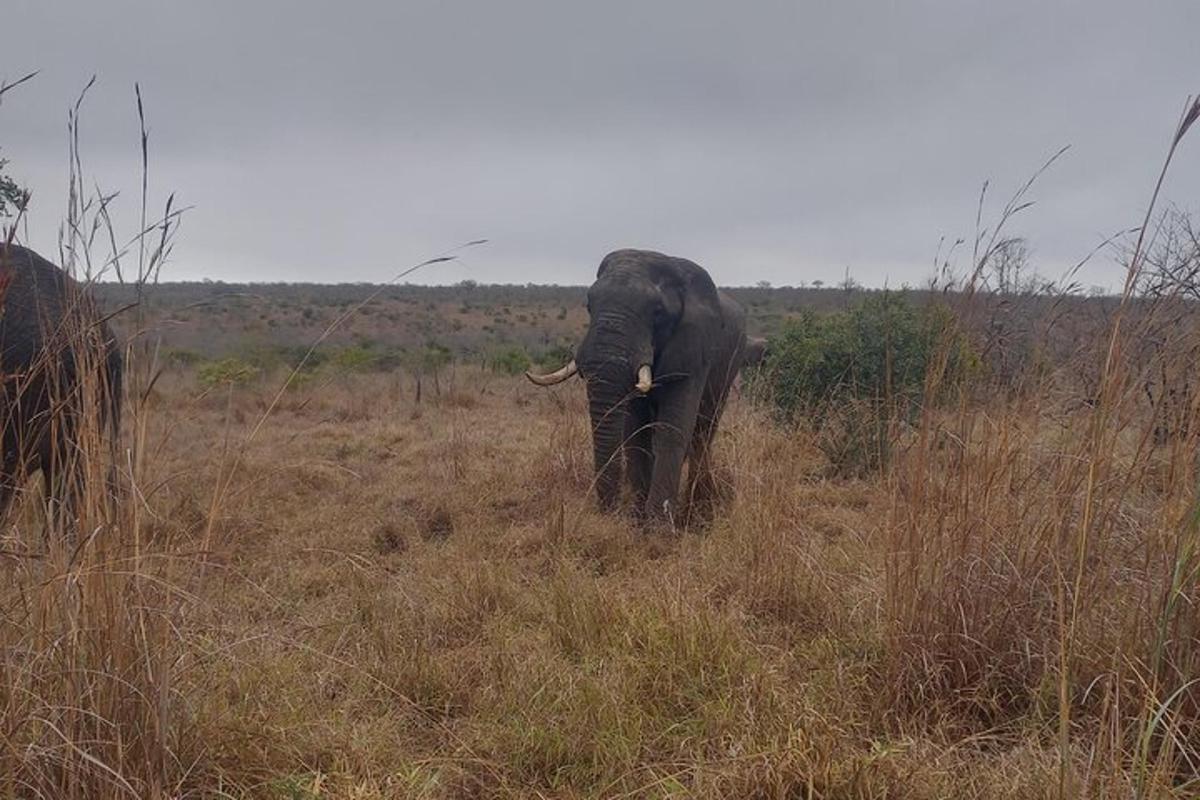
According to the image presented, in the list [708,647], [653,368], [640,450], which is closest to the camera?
[708,647]

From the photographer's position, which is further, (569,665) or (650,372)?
(650,372)

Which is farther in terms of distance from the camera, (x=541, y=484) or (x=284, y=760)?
(x=541, y=484)

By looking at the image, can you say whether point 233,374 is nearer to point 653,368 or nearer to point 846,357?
point 653,368

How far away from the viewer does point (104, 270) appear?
2.50 m

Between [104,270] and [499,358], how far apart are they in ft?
61.0

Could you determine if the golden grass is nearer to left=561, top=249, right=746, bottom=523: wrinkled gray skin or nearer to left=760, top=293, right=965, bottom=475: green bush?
left=561, top=249, right=746, bottom=523: wrinkled gray skin

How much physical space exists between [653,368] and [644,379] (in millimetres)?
496

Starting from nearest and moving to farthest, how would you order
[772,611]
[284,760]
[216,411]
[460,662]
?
[284,760] < [460,662] < [772,611] < [216,411]

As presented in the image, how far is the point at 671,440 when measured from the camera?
261 inches

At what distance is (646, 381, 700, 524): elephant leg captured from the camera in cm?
652

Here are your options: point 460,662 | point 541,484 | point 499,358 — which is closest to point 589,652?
point 460,662

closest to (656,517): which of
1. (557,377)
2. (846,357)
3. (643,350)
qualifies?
(643,350)

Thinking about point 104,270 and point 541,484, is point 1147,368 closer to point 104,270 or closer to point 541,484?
point 104,270

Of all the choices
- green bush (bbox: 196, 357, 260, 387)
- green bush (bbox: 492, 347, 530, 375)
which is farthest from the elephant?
green bush (bbox: 492, 347, 530, 375)
